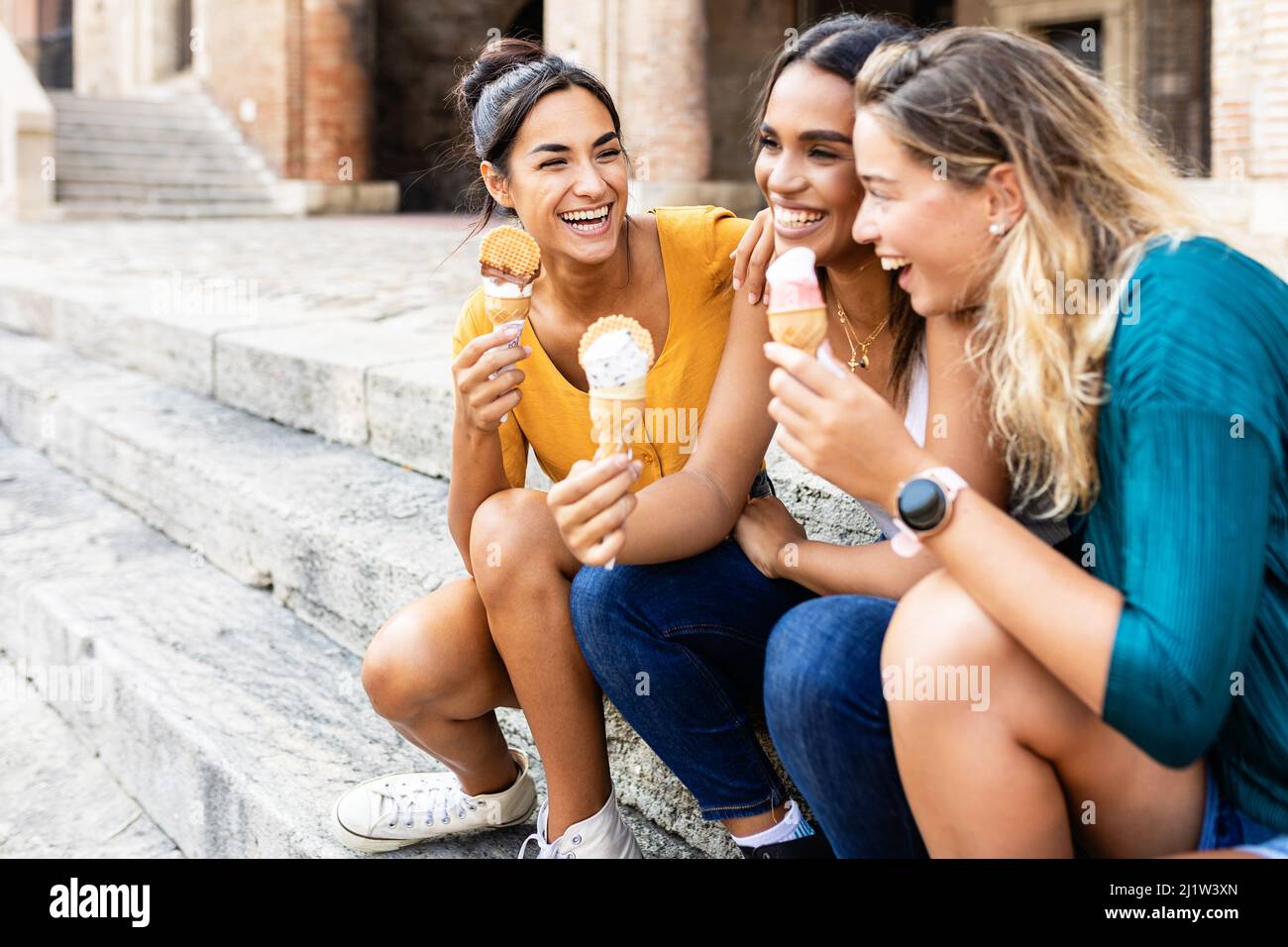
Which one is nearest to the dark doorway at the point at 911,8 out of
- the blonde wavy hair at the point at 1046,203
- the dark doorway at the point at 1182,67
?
the dark doorway at the point at 1182,67

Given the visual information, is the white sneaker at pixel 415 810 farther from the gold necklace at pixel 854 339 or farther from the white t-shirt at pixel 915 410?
the gold necklace at pixel 854 339

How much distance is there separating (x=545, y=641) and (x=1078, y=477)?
0.95 metres

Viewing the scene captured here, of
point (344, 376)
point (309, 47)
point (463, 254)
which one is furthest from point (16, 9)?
point (344, 376)

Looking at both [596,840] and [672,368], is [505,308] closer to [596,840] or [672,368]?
[672,368]

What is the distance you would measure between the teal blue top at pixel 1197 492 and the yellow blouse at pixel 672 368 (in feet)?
3.10

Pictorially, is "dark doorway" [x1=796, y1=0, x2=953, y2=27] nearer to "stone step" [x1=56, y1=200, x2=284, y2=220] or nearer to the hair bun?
"stone step" [x1=56, y1=200, x2=284, y2=220]

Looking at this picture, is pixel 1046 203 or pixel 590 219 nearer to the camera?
pixel 1046 203

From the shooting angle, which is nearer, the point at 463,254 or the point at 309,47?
the point at 463,254

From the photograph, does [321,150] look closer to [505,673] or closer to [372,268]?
[372,268]

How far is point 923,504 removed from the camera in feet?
4.94

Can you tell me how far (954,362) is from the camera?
174 centimetres

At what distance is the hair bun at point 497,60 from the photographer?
230 centimetres

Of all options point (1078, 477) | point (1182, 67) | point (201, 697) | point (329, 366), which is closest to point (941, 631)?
point (1078, 477)

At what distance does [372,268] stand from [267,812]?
6009 mm
